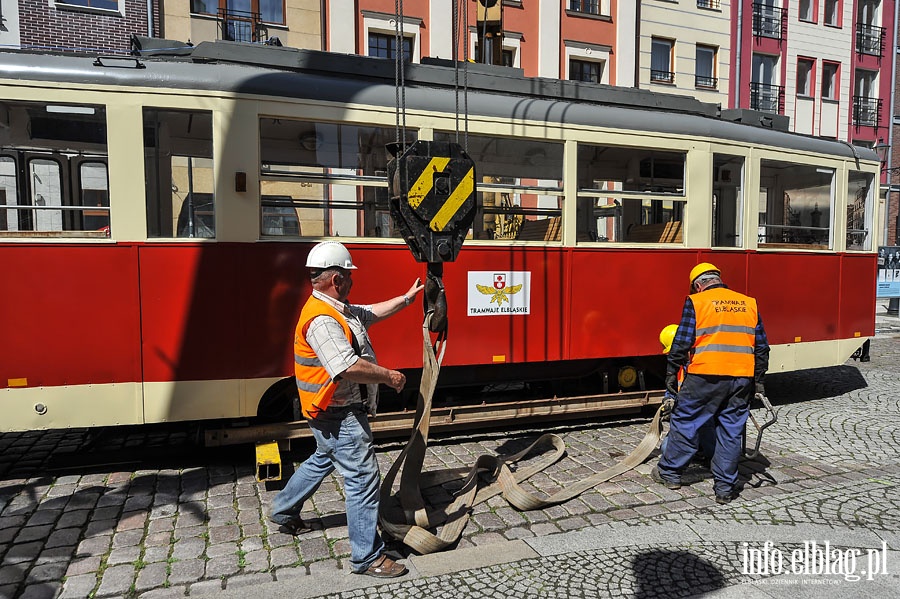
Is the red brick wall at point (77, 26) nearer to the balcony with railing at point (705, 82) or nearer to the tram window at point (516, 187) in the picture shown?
the tram window at point (516, 187)

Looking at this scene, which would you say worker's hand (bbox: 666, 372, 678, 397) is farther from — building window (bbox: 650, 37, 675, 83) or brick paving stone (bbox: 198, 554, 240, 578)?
building window (bbox: 650, 37, 675, 83)

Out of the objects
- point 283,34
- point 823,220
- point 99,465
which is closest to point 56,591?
point 99,465

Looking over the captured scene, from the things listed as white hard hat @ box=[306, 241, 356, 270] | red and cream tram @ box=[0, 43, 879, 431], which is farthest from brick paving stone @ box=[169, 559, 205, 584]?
white hard hat @ box=[306, 241, 356, 270]

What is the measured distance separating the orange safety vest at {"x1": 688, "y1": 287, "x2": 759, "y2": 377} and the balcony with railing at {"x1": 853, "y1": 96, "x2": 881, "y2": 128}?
2767cm

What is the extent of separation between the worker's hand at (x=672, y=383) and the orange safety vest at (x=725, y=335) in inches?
8.5

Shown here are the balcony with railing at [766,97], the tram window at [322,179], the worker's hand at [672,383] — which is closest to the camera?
the worker's hand at [672,383]

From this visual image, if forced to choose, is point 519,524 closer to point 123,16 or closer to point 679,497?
point 679,497

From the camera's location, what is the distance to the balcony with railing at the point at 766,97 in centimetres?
2394

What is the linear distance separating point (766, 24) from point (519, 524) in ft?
84.3

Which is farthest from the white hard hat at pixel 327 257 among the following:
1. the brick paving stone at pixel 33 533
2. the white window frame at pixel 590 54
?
the white window frame at pixel 590 54

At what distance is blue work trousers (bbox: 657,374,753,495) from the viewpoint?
4605 millimetres

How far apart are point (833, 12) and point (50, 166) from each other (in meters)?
30.3

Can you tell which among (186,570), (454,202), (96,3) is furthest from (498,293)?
(96,3)

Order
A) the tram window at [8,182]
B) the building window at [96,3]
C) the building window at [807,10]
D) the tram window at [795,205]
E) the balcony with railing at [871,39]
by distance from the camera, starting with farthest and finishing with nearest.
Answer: the balcony with railing at [871,39], the building window at [807,10], the building window at [96,3], the tram window at [795,205], the tram window at [8,182]
